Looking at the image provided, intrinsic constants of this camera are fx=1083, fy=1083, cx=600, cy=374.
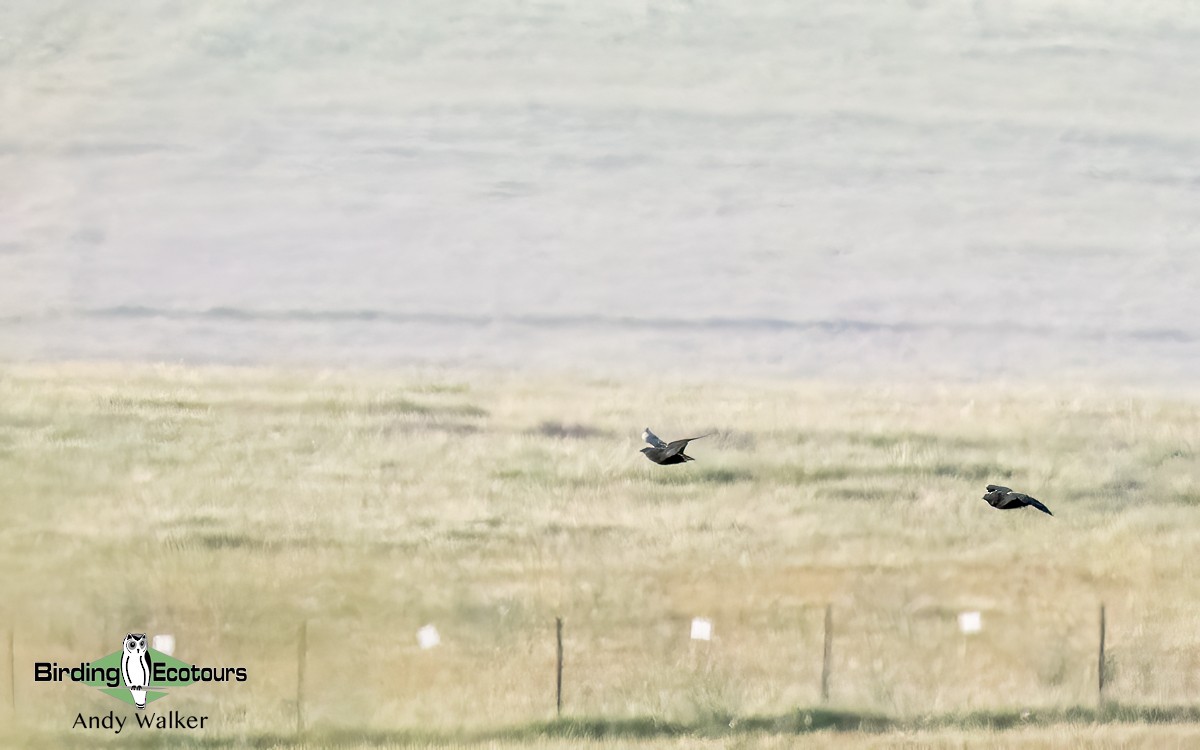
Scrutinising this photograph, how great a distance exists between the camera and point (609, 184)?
11.3ft

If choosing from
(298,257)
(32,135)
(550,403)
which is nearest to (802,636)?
(550,403)

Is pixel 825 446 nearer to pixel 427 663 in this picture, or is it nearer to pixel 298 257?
pixel 427 663

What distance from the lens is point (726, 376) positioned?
339 cm

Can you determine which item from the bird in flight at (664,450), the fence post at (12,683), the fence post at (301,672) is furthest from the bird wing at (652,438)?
the fence post at (12,683)

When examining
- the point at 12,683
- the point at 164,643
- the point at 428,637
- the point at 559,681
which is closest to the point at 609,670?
the point at 559,681

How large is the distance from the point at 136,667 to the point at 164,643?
0.32 feet

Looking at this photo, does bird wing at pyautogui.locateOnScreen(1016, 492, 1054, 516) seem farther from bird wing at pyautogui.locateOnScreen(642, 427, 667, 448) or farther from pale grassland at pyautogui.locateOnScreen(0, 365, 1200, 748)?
bird wing at pyautogui.locateOnScreen(642, 427, 667, 448)

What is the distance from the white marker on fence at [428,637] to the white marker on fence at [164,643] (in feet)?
2.31

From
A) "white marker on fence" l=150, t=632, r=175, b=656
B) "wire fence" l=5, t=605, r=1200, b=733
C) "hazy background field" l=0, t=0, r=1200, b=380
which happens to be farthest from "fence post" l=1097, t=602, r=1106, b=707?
"white marker on fence" l=150, t=632, r=175, b=656

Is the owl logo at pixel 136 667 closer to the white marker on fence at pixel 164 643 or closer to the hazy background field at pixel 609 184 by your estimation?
the white marker on fence at pixel 164 643

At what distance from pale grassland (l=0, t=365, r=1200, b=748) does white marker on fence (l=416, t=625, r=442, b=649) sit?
0.02 metres

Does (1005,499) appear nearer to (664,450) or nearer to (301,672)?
(664,450)

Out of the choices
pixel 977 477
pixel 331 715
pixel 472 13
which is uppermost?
pixel 472 13

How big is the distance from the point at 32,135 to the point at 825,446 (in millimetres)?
2638
